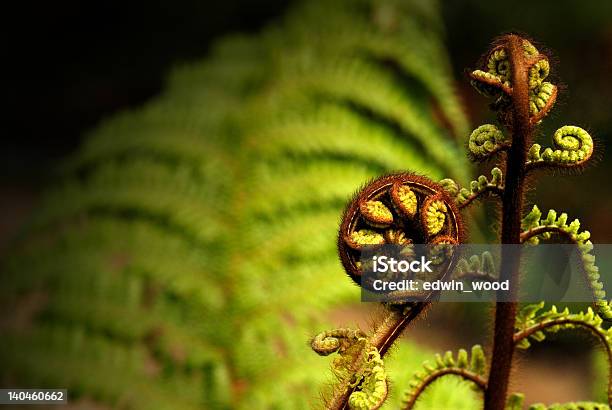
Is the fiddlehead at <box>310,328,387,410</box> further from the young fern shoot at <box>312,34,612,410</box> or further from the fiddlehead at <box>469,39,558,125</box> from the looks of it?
the fiddlehead at <box>469,39,558,125</box>

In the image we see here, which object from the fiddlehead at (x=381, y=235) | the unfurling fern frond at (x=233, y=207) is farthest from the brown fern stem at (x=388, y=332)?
the unfurling fern frond at (x=233, y=207)

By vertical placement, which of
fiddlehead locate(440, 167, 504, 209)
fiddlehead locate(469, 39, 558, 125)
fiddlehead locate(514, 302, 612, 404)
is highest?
→ fiddlehead locate(469, 39, 558, 125)

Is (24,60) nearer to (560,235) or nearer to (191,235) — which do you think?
A: (191,235)

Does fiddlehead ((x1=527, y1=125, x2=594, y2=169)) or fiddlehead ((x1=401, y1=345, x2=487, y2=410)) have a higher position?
fiddlehead ((x1=527, y1=125, x2=594, y2=169))

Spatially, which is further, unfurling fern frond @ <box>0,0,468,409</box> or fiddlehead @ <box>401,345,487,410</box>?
unfurling fern frond @ <box>0,0,468,409</box>

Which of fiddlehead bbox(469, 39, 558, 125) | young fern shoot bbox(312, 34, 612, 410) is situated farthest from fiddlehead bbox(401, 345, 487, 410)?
fiddlehead bbox(469, 39, 558, 125)

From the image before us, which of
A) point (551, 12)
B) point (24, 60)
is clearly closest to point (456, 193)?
point (551, 12)

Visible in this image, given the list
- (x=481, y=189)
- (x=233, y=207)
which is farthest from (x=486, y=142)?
(x=233, y=207)
